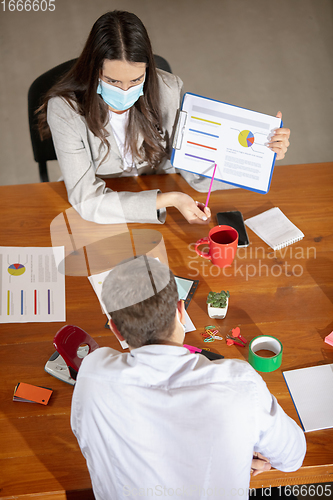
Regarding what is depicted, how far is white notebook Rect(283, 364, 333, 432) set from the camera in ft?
3.45

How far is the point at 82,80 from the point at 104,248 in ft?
1.76

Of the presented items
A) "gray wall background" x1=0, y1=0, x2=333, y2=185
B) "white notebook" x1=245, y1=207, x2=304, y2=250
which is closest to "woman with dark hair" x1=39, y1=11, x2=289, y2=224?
"white notebook" x1=245, y1=207, x2=304, y2=250

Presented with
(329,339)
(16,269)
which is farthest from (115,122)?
(329,339)

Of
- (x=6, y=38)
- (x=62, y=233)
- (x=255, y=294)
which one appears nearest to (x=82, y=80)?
(x=62, y=233)

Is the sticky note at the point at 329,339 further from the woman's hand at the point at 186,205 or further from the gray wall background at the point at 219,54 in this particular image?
the gray wall background at the point at 219,54

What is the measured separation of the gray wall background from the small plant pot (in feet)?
6.22

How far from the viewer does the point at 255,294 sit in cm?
131

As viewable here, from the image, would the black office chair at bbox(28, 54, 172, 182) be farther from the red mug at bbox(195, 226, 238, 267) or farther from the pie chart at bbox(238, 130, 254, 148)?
the red mug at bbox(195, 226, 238, 267)

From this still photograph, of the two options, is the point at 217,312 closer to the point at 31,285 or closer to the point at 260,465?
the point at 260,465

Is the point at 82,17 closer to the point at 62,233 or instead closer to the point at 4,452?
the point at 62,233

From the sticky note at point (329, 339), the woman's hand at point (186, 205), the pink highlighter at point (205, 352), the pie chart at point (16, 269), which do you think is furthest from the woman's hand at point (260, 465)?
the pie chart at point (16, 269)

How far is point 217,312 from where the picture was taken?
123 cm

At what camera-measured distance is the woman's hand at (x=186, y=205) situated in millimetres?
1464

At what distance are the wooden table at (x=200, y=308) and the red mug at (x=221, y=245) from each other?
0.10 feet
